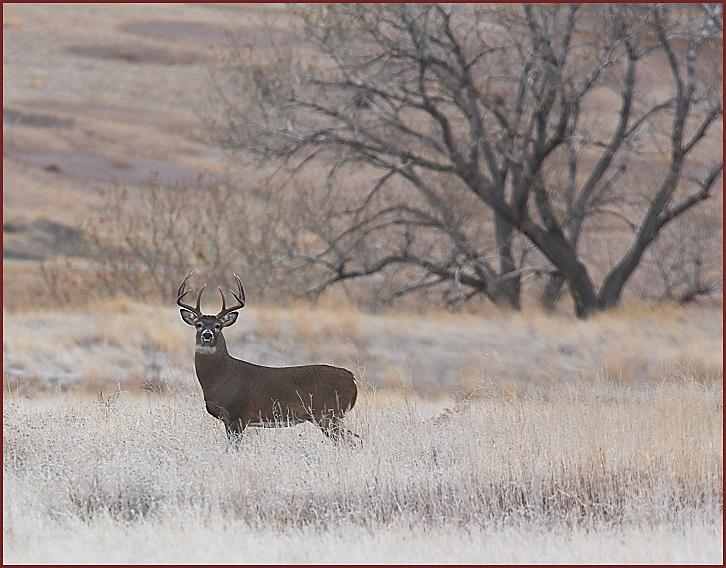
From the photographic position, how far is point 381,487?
928 cm

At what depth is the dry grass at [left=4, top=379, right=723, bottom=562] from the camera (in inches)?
318

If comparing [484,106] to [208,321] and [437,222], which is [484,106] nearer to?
[437,222]

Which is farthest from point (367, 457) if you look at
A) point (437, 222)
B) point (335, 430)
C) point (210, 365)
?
point (437, 222)

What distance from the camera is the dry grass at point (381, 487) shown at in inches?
318

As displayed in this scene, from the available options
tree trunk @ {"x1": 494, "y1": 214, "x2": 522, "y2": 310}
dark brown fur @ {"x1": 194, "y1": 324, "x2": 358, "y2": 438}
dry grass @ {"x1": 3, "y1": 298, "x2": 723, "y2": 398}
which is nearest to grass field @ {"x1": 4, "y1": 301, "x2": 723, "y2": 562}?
dark brown fur @ {"x1": 194, "y1": 324, "x2": 358, "y2": 438}

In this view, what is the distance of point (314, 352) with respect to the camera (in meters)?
19.3

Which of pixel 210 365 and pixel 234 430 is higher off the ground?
pixel 210 365

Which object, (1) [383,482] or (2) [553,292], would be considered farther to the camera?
(2) [553,292]

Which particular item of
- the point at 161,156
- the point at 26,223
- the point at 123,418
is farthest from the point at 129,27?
the point at 123,418

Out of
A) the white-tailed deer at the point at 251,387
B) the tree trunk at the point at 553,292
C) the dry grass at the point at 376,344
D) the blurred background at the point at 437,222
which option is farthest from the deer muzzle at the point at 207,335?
the tree trunk at the point at 553,292

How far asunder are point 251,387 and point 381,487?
1.10 meters

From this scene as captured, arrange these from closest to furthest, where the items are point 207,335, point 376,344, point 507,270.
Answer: point 207,335 < point 376,344 < point 507,270

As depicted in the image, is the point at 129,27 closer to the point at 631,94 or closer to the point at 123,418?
the point at 631,94

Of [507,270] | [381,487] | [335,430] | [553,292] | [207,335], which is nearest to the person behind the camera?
[207,335]
